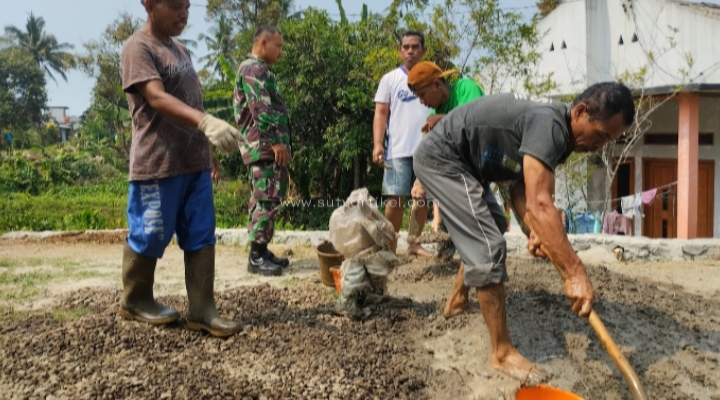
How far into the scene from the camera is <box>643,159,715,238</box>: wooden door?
1114 centimetres

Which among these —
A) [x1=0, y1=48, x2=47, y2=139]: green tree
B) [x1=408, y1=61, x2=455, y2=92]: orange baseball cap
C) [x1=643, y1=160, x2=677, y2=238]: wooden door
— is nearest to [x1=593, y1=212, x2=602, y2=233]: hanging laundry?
[x1=643, y1=160, x2=677, y2=238]: wooden door

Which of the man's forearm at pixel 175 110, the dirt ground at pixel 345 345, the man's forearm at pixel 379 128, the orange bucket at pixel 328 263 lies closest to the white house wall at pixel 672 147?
the dirt ground at pixel 345 345

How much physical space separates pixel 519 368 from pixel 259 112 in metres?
2.94

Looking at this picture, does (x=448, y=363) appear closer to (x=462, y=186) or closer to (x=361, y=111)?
(x=462, y=186)

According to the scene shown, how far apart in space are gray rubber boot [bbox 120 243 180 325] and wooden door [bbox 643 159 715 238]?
9.64 meters

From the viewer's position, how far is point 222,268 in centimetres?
570

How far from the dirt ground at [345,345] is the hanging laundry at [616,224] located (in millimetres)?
5211

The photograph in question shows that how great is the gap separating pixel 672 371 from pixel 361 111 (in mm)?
8791

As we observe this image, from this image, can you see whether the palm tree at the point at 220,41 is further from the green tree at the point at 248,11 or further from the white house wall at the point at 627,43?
the white house wall at the point at 627,43

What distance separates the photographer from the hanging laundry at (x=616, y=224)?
9897 millimetres

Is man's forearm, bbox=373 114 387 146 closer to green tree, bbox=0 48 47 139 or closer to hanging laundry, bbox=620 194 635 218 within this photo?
hanging laundry, bbox=620 194 635 218

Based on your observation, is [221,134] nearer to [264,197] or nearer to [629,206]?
[264,197]

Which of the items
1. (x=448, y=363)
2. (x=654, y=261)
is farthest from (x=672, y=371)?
(x=654, y=261)

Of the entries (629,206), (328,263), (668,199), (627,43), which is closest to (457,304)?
(328,263)
